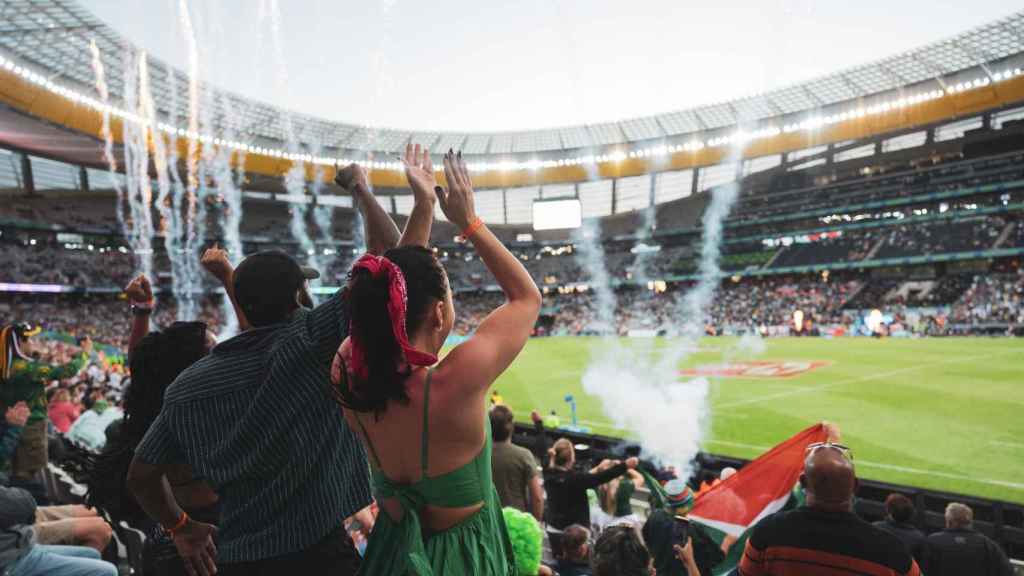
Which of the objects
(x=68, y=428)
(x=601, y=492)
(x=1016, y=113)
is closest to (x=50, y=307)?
(x=68, y=428)

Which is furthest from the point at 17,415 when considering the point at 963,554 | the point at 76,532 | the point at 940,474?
the point at 940,474

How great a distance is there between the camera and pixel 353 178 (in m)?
2.74

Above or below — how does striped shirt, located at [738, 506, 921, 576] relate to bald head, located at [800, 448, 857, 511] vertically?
below

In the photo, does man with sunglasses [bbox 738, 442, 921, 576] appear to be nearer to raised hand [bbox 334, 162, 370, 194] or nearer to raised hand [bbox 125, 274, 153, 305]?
raised hand [bbox 334, 162, 370, 194]

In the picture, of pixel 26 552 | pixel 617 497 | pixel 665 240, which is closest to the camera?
pixel 26 552

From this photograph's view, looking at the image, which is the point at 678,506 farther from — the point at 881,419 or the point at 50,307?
the point at 50,307

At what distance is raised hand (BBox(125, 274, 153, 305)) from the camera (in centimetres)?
351

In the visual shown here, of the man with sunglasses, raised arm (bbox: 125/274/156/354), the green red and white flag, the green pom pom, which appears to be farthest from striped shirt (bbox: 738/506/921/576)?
raised arm (bbox: 125/274/156/354)

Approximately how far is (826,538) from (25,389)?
649cm

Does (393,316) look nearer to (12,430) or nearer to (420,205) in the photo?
(420,205)

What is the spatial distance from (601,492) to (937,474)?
7.84 m

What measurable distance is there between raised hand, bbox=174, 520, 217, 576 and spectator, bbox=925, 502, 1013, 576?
4615mm

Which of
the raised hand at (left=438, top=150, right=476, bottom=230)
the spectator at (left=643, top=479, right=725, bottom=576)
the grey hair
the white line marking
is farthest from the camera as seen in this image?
the white line marking

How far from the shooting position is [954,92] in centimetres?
4169
